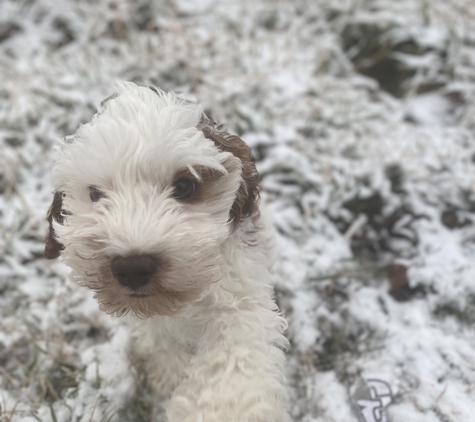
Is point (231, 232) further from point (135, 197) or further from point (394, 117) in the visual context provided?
point (394, 117)

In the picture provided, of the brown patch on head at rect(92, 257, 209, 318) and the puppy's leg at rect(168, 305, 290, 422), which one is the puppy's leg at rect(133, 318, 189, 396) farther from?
the brown patch on head at rect(92, 257, 209, 318)

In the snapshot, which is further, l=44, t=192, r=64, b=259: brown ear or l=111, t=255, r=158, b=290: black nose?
l=44, t=192, r=64, b=259: brown ear

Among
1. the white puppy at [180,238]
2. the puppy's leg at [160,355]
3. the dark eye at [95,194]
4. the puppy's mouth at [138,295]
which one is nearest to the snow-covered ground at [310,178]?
the puppy's leg at [160,355]

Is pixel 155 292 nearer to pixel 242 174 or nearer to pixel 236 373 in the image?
pixel 236 373

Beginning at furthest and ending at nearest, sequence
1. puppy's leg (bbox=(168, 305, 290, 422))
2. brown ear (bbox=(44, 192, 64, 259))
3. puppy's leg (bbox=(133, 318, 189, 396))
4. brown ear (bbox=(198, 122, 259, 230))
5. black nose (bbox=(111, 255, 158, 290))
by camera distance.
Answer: puppy's leg (bbox=(133, 318, 189, 396))
brown ear (bbox=(44, 192, 64, 259))
brown ear (bbox=(198, 122, 259, 230))
puppy's leg (bbox=(168, 305, 290, 422))
black nose (bbox=(111, 255, 158, 290))

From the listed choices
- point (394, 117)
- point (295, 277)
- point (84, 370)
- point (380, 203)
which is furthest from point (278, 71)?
point (84, 370)

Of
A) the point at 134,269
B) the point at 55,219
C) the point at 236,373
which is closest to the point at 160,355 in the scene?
the point at 236,373

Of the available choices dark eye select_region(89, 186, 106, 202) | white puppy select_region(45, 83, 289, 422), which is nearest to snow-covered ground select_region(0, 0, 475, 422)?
white puppy select_region(45, 83, 289, 422)
